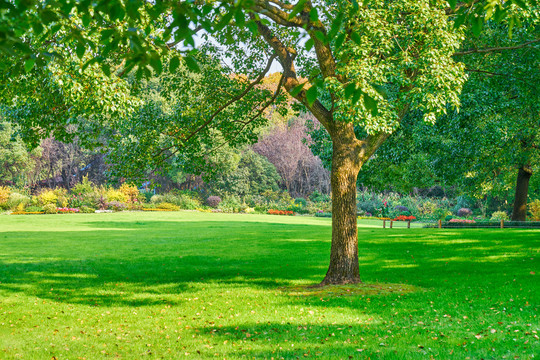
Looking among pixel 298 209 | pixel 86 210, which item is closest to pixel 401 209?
pixel 298 209

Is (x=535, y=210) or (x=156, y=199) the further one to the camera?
(x=156, y=199)

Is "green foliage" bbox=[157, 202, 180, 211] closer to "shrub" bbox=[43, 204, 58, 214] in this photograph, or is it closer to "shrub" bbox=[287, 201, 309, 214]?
"shrub" bbox=[43, 204, 58, 214]

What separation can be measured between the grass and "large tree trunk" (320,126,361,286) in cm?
40

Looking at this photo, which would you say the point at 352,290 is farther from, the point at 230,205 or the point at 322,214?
the point at 230,205

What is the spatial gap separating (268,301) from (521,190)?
1812 centimetres

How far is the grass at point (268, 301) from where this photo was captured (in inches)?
242

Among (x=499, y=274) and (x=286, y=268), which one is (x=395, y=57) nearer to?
(x=499, y=274)

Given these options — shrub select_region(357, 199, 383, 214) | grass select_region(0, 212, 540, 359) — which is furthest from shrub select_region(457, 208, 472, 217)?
grass select_region(0, 212, 540, 359)

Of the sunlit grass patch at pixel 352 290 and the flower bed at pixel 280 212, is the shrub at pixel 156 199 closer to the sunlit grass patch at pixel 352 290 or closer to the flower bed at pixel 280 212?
the flower bed at pixel 280 212

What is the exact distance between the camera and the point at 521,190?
2294 cm

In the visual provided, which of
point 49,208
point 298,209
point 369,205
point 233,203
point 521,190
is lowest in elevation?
point 49,208

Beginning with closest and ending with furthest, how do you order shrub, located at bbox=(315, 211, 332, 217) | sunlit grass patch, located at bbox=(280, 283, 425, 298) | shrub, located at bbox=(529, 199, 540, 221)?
sunlit grass patch, located at bbox=(280, 283, 425, 298)
shrub, located at bbox=(529, 199, 540, 221)
shrub, located at bbox=(315, 211, 332, 217)

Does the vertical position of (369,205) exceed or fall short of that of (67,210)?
it exceeds it

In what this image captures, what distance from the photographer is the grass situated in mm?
6156
